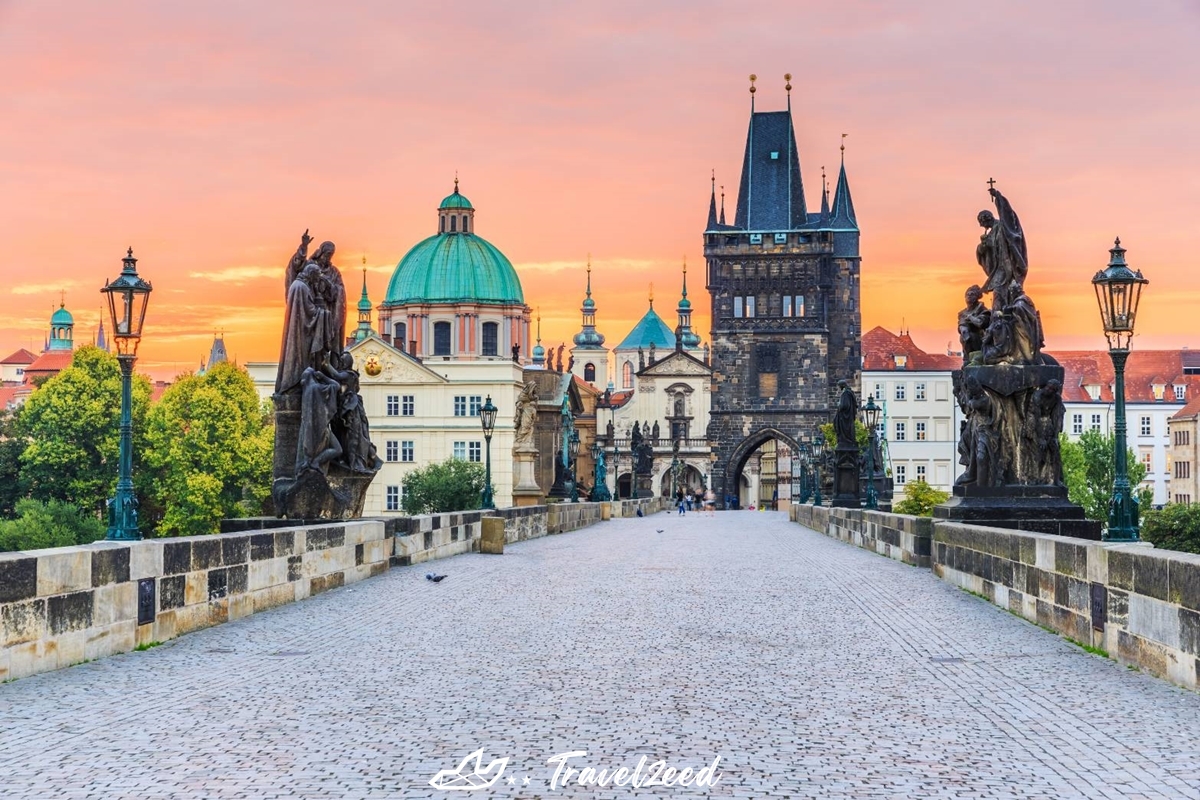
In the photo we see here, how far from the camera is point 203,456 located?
249ft

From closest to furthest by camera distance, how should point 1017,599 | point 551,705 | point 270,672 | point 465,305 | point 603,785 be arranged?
point 603,785 → point 551,705 → point 270,672 → point 1017,599 → point 465,305

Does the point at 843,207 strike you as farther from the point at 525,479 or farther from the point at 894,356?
the point at 525,479

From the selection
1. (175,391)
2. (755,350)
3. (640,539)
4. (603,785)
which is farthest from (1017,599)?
(755,350)

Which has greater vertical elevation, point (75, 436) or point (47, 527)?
point (75, 436)

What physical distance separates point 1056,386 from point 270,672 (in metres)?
10.5

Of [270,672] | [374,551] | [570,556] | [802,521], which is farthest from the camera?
[802,521]

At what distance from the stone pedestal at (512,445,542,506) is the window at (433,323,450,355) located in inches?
673

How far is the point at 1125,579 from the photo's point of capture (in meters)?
10.5

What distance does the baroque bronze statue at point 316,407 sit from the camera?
59.6ft

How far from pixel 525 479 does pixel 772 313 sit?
29736 millimetres

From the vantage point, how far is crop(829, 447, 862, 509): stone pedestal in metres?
43.2

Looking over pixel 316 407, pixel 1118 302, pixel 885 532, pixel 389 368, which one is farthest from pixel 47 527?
pixel 1118 302

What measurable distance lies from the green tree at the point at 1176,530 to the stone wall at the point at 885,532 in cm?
1169

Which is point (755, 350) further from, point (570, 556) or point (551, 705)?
point (551, 705)
